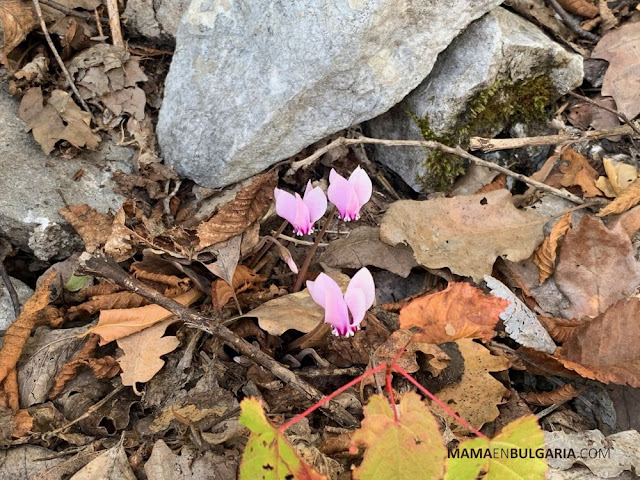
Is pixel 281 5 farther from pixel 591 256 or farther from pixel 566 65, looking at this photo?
pixel 591 256

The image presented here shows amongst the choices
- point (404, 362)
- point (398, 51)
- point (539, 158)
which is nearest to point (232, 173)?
point (398, 51)

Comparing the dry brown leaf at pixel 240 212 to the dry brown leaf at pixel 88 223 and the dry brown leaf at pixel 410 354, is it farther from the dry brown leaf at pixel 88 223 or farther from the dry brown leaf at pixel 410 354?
the dry brown leaf at pixel 410 354

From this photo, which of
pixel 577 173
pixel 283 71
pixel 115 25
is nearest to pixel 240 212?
pixel 283 71

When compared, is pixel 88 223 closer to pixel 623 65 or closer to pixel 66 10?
pixel 66 10

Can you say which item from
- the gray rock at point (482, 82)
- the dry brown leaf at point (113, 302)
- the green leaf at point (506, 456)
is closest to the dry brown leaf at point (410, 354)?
the green leaf at point (506, 456)

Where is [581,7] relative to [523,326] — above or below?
above
